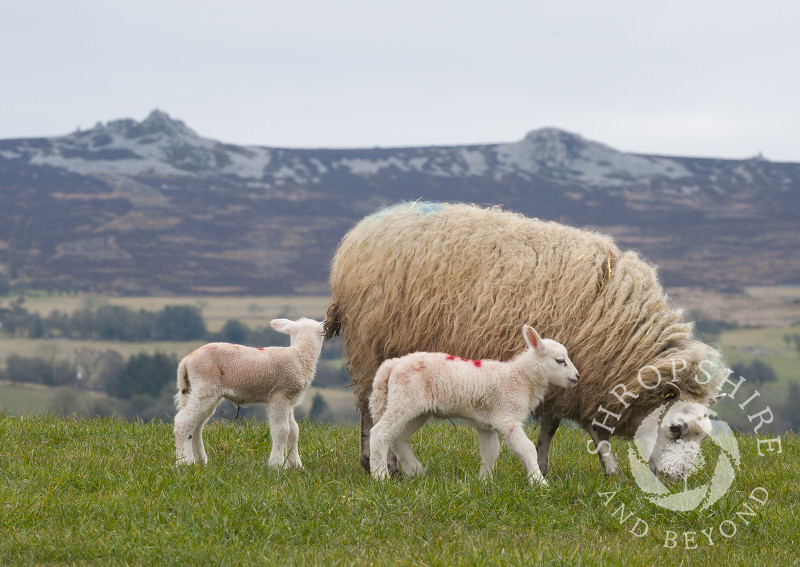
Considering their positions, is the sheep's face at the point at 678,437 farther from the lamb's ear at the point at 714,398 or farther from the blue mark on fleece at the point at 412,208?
the blue mark on fleece at the point at 412,208

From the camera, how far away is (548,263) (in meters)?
6.80

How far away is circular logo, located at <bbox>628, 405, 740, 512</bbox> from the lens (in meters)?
5.64

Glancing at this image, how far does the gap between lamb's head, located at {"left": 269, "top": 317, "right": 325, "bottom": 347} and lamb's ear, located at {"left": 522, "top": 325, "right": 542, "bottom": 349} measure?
6.31 ft

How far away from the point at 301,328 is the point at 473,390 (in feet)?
5.88

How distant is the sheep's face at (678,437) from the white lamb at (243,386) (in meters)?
2.88

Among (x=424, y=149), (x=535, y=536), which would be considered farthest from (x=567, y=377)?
(x=424, y=149)

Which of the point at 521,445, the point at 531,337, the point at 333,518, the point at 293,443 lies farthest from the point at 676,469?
the point at 293,443

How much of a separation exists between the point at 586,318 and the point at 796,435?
4561mm

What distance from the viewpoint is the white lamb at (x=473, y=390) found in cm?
599

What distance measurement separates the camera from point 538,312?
6.57 m

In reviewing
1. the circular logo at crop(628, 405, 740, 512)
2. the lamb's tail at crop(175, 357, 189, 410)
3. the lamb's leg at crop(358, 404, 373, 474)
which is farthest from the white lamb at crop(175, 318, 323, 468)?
the circular logo at crop(628, 405, 740, 512)

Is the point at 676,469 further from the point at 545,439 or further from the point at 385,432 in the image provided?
the point at 385,432

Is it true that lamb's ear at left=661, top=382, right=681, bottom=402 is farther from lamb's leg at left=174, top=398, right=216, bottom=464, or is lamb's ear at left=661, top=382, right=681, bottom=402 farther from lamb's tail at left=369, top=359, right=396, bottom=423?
lamb's leg at left=174, top=398, right=216, bottom=464

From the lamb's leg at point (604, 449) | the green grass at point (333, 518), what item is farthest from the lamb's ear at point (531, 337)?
the lamb's leg at point (604, 449)
